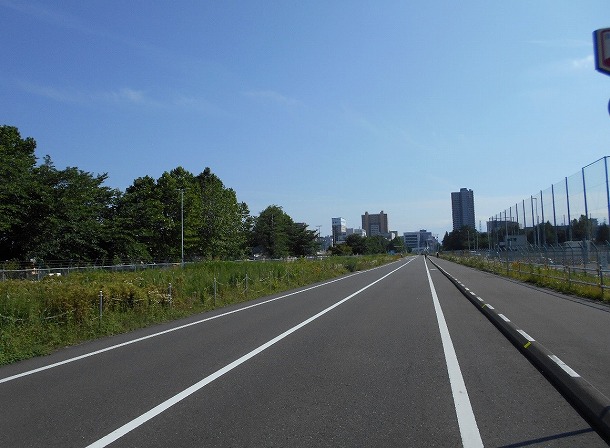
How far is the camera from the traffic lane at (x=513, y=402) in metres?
5.17

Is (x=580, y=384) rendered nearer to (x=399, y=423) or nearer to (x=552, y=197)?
(x=399, y=423)

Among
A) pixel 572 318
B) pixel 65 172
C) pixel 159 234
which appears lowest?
pixel 572 318

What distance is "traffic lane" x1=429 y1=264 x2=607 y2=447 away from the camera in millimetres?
5172

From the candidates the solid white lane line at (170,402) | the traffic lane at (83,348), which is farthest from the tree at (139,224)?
the solid white lane line at (170,402)

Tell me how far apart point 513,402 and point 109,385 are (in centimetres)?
566

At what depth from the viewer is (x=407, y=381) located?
295 inches

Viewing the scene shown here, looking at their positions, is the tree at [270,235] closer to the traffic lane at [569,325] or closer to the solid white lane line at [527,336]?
the traffic lane at [569,325]

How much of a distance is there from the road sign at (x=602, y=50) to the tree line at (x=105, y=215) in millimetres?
41817

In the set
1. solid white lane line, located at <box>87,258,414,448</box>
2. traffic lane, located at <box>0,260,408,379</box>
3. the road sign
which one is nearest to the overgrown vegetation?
solid white lane line, located at <box>87,258,414,448</box>

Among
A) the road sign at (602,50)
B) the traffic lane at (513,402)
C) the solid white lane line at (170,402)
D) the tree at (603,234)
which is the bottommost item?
the traffic lane at (513,402)

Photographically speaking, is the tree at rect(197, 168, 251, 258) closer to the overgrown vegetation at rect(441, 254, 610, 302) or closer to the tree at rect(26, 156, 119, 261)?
the tree at rect(26, 156, 119, 261)

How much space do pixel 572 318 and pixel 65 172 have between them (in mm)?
46086

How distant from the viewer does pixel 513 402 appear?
21.0ft

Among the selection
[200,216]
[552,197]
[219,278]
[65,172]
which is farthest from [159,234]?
[552,197]
